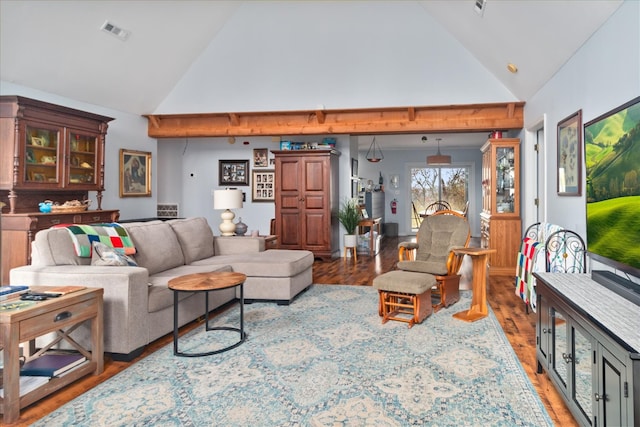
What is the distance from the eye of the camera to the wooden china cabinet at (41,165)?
14.4 ft

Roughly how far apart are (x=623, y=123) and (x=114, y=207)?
596 cm

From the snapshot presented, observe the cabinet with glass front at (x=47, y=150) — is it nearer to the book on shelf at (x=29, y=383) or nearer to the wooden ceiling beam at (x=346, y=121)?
the wooden ceiling beam at (x=346, y=121)

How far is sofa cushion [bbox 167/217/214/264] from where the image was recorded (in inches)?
175

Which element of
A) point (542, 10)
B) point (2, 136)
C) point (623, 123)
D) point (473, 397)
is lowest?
point (473, 397)

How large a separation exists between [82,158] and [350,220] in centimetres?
412

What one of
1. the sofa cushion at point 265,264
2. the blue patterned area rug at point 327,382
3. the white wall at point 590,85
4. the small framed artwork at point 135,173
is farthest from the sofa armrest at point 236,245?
the white wall at point 590,85

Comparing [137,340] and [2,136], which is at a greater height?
[2,136]

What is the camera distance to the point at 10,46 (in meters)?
4.28

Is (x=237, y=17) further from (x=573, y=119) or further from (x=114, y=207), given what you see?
(x=573, y=119)

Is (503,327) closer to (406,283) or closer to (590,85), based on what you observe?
(406,283)

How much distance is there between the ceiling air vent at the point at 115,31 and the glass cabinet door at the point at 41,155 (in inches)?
49.6

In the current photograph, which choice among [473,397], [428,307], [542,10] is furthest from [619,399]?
[542,10]

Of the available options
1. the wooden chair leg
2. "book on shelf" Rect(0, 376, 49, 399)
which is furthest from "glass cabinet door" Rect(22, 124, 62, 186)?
the wooden chair leg

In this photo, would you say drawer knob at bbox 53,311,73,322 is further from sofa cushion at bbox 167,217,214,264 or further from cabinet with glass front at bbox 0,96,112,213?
cabinet with glass front at bbox 0,96,112,213
